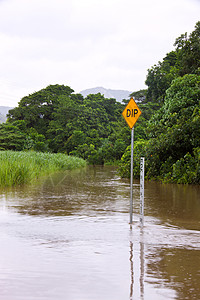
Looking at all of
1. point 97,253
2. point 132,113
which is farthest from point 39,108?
point 97,253

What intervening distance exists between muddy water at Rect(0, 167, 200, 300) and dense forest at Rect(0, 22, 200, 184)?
27.1ft

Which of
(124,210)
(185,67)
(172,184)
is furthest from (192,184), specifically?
(185,67)

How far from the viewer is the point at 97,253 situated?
16.0ft

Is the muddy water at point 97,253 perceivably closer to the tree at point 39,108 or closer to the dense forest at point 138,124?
the dense forest at point 138,124

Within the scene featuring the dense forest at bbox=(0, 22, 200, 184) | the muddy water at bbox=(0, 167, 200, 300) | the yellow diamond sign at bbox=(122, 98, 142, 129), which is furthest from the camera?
the dense forest at bbox=(0, 22, 200, 184)

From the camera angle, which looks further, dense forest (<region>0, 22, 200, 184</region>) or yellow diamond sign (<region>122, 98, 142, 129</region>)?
dense forest (<region>0, 22, 200, 184</region>)

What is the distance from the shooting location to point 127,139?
172 ft

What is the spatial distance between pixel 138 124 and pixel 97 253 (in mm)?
46253

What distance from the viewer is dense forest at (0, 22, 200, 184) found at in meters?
17.2

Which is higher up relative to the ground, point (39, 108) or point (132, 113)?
point (39, 108)

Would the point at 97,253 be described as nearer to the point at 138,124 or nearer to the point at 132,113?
the point at 132,113

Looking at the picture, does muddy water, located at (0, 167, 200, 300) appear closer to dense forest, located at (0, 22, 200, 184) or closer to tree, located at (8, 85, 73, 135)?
dense forest, located at (0, 22, 200, 184)

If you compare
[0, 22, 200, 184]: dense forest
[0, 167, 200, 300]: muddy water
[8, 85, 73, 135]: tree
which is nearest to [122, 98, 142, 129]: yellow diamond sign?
[0, 167, 200, 300]: muddy water

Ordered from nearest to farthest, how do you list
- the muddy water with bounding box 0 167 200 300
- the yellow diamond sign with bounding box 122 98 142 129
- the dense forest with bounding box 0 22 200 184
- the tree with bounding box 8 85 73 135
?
the muddy water with bounding box 0 167 200 300 → the yellow diamond sign with bounding box 122 98 142 129 → the dense forest with bounding box 0 22 200 184 → the tree with bounding box 8 85 73 135
